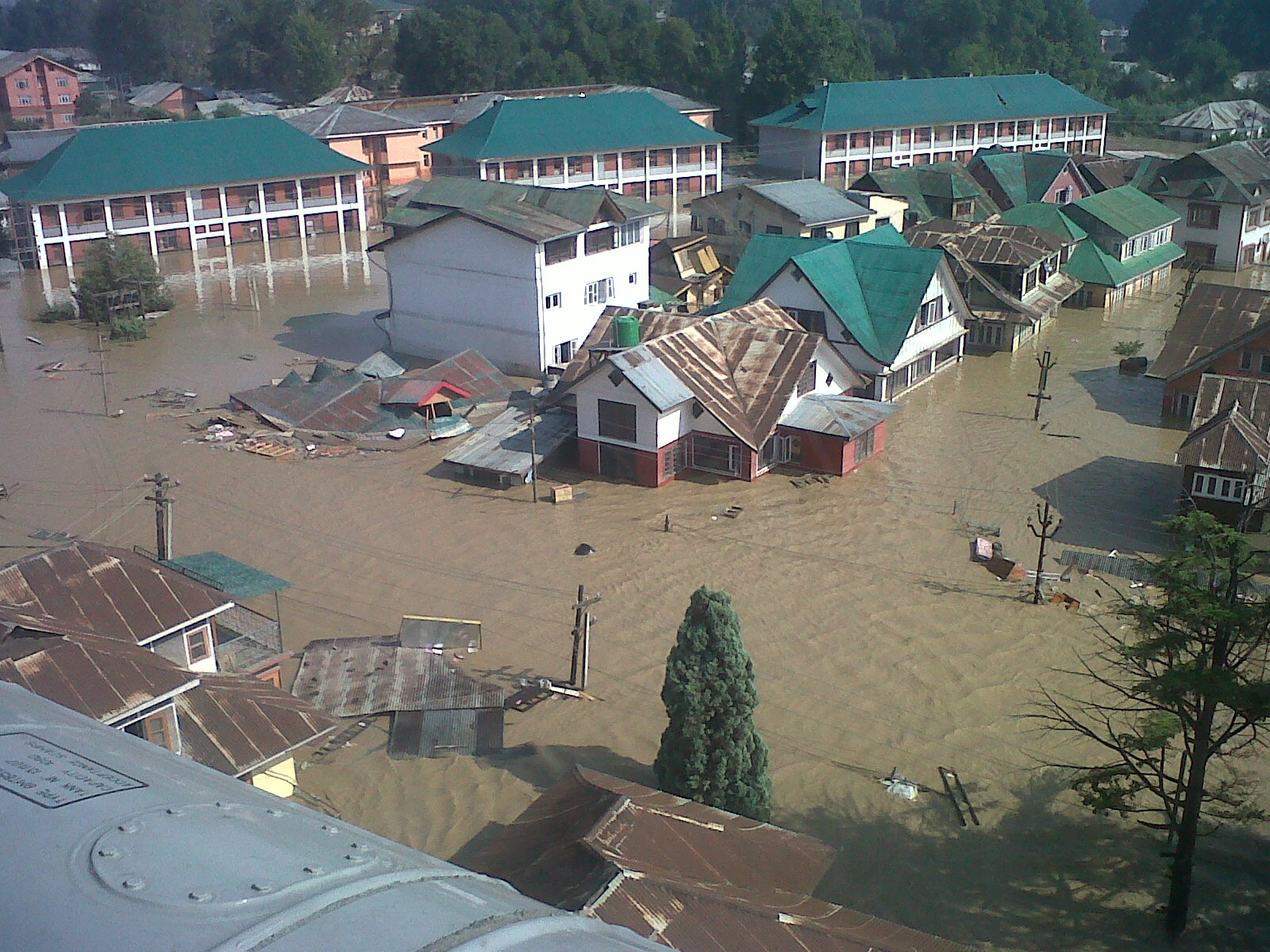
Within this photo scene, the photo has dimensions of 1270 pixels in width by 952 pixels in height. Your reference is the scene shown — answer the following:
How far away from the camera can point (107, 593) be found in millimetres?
16172

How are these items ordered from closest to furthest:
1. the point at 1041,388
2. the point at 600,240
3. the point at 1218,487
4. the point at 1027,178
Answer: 1. the point at 1218,487
2. the point at 1041,388
3. the point at 600,240
4. the point at 1027,178

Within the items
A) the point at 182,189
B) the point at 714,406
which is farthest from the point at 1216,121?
the point at 714,406

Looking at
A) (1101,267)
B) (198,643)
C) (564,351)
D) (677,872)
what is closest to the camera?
(677,872)

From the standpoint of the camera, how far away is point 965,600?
21453 mm

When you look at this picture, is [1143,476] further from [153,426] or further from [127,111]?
[127,111]

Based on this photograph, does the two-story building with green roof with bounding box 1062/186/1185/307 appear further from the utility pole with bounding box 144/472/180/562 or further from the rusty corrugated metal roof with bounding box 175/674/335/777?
the rusty corrugated metal roof with bounding box 175/674/335/777

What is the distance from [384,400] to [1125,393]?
819 inches

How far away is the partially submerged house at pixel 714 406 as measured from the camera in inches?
1051

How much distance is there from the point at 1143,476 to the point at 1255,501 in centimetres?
394

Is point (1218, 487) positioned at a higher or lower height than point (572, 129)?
lower

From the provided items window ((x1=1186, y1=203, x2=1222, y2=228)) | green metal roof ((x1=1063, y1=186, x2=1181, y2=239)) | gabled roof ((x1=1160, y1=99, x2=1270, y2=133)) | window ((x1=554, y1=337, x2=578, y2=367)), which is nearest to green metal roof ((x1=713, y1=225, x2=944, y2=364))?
window ((x1=554, y1=337, x2=578, y2=367))

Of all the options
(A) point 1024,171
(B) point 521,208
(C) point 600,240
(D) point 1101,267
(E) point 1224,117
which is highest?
(B) point 521,208

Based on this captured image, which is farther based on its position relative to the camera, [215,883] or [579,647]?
[579,647]

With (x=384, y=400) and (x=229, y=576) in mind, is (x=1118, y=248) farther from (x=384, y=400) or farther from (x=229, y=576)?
(x=229, y=576)
